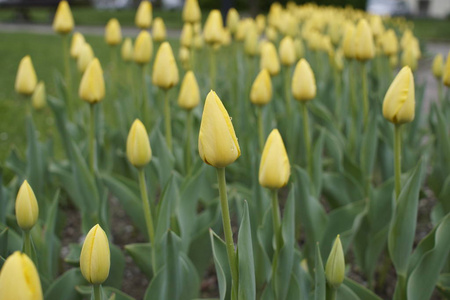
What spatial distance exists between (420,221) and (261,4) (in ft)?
66.1

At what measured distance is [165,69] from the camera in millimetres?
2002

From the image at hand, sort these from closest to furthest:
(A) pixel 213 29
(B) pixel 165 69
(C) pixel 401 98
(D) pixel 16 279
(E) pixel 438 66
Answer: (D) pixel 16 279
(C) pixel 401 98
(B) pixel 165 69
(E) pixel 438 66
(A) pixel 213 29

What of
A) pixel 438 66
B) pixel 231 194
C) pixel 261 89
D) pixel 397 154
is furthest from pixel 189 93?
pixel 438 66

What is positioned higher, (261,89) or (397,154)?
(261,89)

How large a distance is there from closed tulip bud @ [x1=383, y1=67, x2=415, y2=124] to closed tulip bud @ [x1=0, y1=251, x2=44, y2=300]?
101cm

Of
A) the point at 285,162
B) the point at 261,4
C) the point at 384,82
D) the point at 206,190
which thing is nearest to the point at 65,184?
the point at 206,190

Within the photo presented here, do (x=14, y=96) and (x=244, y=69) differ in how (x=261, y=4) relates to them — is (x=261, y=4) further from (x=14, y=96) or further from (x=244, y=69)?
(x=244, y=69)

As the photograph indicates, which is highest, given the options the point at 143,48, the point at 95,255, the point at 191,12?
the point at 191,12

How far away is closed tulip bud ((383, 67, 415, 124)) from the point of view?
1.40 metres

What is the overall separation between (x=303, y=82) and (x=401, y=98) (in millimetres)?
553

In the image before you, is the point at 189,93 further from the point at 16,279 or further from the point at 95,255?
the point at 16,279

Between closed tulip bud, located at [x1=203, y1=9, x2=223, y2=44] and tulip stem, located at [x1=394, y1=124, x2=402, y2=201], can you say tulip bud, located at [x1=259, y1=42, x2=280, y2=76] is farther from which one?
tulip stem, located at [x1=394, y1=124, x2=402, y2=201]

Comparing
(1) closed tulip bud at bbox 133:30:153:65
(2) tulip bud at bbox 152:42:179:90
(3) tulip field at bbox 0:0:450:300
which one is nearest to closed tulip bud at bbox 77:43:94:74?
(3) tulip field at bbox 0:0:450:300

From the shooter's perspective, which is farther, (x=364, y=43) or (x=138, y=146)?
(x=364, y=43)
